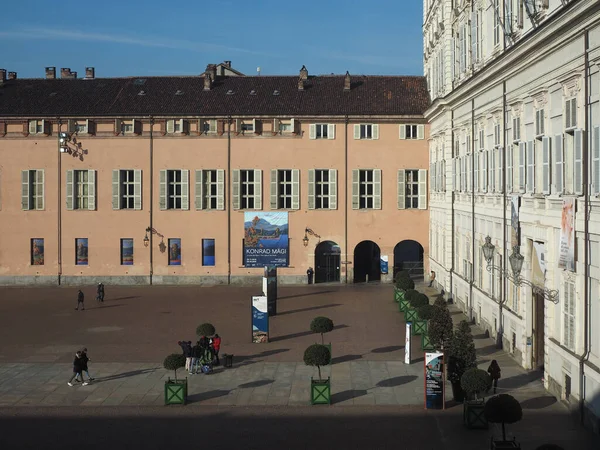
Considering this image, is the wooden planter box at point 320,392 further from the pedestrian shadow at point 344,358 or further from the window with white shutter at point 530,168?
the window with white shutter at point 530,168

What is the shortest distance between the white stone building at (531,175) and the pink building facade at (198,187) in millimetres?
10490

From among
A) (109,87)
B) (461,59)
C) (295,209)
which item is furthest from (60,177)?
(461,59)

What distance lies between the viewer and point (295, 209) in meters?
49.4

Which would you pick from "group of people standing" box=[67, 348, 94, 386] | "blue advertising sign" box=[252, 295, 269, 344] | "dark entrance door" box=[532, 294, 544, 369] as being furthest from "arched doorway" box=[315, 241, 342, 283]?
"group of people standing" box=[67, 348, 94, 386]

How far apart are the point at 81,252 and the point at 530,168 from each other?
112ft

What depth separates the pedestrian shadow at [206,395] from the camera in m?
22.0

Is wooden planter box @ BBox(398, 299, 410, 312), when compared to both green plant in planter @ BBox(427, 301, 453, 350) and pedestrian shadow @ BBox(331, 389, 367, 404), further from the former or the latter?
pedestrian shadow @ BBox(331, 389, 367, 404)

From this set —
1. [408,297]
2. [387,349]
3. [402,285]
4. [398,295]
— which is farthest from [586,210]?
[398,295]

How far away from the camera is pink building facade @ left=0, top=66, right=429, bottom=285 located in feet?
162

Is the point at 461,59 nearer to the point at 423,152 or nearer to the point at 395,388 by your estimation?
the point at 423,152

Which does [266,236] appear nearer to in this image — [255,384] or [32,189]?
[32,189]

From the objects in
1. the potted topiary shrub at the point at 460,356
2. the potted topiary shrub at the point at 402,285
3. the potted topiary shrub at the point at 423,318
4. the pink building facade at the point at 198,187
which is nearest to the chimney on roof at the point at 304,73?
the pink building facade at the point at 198,187

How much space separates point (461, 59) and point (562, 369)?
19.7 metres

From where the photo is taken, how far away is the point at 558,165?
2058 centimetres
